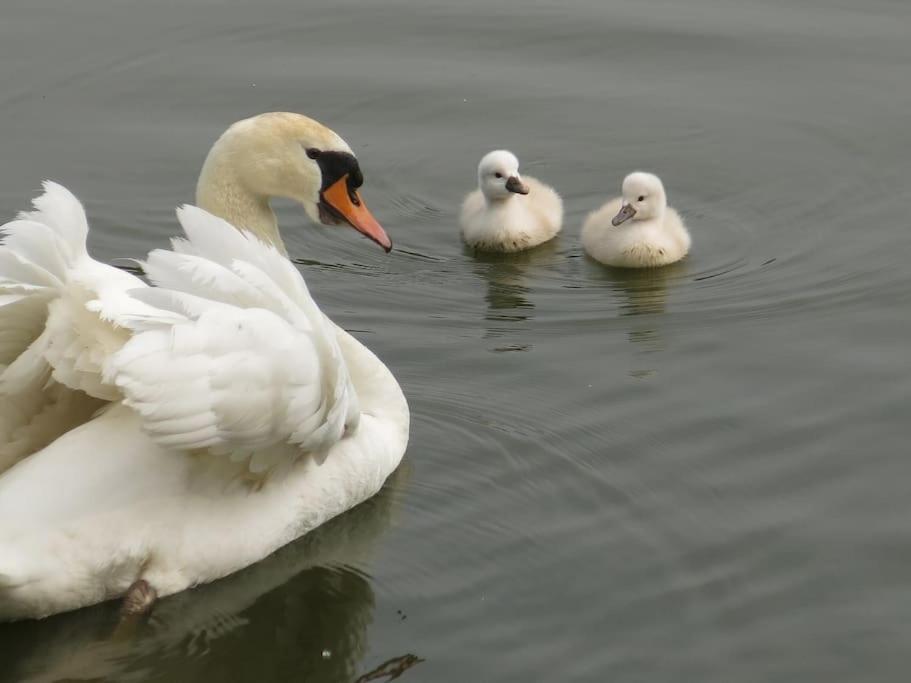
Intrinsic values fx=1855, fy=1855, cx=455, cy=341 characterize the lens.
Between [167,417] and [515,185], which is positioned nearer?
[167,417]

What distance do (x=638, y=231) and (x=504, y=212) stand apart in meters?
0.70

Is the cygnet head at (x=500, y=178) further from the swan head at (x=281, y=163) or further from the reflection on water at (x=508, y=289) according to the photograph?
the swan head at (x=281, y=163)

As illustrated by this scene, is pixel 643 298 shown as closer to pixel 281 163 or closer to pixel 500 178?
pixel 500 178

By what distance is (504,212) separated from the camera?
9.33 m

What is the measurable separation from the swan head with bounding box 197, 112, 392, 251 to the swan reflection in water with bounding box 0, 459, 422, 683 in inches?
58.4

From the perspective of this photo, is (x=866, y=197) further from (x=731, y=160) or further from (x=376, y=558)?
(x=376, y=558)

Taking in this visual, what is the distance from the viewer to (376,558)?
6.43m

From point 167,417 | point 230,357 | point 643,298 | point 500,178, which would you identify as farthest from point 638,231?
point 167,417

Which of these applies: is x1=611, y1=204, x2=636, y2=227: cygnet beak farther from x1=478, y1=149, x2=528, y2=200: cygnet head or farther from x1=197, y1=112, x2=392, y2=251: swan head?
x1=197, y1=112, x2=392, y2=251: swan head

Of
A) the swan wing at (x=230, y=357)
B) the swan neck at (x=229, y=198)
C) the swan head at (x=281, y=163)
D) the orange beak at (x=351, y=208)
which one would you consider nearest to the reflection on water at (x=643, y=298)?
the orange beak at (x=351, y=208)

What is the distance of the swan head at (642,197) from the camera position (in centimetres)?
926

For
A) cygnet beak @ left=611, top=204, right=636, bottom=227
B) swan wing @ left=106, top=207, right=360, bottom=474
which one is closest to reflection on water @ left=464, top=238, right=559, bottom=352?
cygnet beak @ left=611, top=204, right=636, bottom=227

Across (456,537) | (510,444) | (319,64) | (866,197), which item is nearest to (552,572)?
(456,537)

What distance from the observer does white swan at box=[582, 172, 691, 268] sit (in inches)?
359
